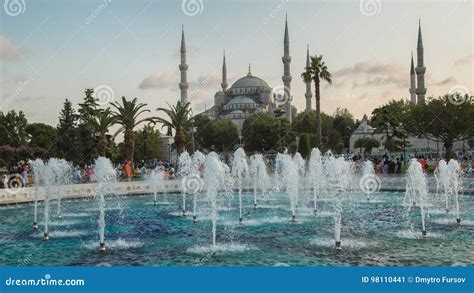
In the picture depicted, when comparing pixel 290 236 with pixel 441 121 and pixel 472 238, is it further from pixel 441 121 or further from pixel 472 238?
pixel 441 121

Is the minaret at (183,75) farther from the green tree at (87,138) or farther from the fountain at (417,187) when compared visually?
the fountain at (417,187)

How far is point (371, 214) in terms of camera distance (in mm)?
14961

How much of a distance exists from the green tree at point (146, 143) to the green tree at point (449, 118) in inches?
1250

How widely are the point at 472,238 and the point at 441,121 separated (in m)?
30.3

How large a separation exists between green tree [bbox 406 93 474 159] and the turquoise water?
909 inches

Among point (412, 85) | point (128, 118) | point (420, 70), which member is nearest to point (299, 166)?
point (128, 118)

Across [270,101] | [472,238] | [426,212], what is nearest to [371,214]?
[426,212]

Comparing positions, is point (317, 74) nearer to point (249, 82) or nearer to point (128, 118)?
point (128, 118)

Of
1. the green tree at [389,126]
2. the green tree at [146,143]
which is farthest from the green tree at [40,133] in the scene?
the green tree at [389,126]

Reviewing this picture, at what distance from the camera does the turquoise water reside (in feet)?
30.5

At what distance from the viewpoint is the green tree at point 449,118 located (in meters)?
38.2

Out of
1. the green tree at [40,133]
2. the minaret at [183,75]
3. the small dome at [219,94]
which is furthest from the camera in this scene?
the small dome at [219,94]

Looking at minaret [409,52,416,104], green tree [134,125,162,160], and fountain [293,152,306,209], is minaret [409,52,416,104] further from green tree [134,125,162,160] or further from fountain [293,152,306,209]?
fountain [293,152,306,209]

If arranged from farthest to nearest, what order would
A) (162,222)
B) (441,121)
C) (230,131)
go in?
(230,131) → (441,121) → (162,222)
